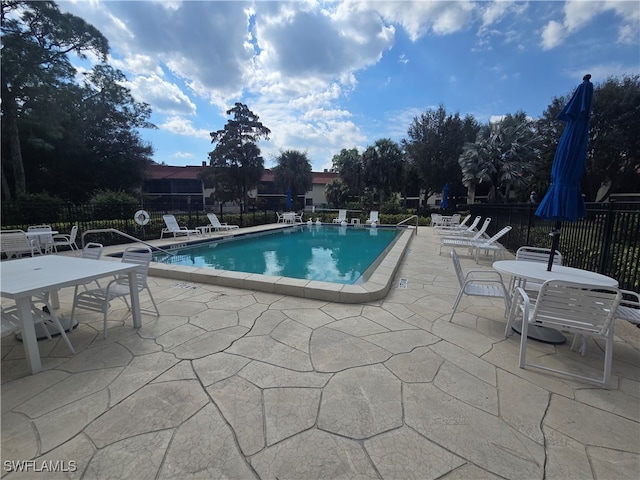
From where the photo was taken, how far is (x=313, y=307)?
3.55 metres

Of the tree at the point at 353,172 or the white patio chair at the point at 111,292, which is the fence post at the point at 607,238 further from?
the tree at the point at 353,172

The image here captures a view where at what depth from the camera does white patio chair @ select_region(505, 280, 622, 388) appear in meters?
2.02

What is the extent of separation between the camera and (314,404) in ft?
6.02

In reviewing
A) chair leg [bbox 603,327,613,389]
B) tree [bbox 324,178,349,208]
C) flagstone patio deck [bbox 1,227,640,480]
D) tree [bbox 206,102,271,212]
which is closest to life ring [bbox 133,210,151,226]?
flagstone patio deck [bbox 1,227,640,480]

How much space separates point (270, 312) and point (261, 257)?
4.96 m

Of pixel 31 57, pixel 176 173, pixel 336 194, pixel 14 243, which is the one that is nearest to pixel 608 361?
pixel 14 243

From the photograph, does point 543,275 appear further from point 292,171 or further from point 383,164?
point 292,171

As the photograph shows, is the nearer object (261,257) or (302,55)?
(302,55)

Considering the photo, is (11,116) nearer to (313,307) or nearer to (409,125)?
(313,307)

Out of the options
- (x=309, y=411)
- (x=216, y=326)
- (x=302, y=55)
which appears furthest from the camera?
(x=302, y=55)

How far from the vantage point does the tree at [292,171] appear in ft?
83.5

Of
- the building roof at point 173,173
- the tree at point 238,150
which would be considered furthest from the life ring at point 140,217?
the building roof at point 173,173

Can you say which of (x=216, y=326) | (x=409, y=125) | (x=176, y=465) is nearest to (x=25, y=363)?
(x=216, y=326)

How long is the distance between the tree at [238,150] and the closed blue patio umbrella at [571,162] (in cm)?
2155
